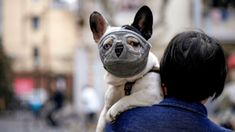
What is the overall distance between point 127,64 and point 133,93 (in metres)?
0.16

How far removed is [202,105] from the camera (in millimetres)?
2258

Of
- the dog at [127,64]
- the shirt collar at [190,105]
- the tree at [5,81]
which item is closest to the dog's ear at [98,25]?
the dog at [127,64]

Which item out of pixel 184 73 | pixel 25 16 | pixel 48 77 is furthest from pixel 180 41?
pixel 25 16

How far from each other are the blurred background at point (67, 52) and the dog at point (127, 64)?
0.86 ft

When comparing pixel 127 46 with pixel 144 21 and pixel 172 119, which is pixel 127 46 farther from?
pixel 172 119

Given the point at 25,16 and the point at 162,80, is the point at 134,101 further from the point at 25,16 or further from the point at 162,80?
the point at 25,16

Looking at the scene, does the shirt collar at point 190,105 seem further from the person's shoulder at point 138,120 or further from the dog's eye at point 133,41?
the dog's eye at point 133,41

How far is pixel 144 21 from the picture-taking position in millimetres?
2506

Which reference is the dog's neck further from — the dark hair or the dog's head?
the dark hair

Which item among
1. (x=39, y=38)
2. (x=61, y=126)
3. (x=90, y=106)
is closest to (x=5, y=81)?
(x=61, y=126)

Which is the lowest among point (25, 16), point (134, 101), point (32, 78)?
point (32, 78)

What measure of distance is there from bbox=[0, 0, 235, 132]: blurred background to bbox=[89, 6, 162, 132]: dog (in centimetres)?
26

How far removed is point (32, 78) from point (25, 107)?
9.11 metres

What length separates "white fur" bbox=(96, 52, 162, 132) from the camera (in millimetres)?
2436
